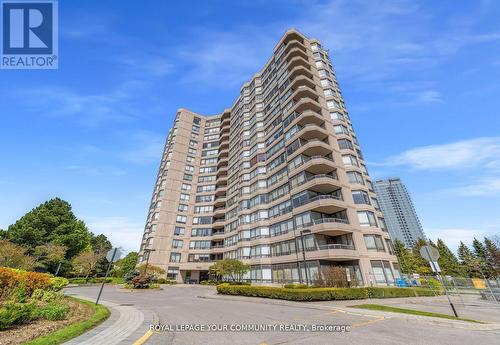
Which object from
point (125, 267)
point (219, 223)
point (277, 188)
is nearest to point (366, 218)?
point (277, 188)

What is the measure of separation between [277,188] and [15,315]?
3620cm

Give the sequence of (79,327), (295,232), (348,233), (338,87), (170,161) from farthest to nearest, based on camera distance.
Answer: (170,161), (338,87), (295,232), (348,233), (79,327)

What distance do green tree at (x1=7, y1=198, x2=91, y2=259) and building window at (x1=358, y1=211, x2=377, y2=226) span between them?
57.6 meters

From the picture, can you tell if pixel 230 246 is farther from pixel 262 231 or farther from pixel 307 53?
pixel 307 53

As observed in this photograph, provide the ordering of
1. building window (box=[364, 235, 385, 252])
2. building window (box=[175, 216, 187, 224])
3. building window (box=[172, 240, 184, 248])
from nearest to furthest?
building window (box=[364, 235, 385, 252]) < building window (box=[172, 240, 184, 248]) < building window (box=[175, 216, 187, 224])

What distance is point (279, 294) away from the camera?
20.6 m

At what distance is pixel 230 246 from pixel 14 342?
143 feet

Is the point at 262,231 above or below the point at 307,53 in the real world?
below

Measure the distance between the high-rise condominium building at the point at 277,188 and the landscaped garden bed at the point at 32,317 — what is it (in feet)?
63.6

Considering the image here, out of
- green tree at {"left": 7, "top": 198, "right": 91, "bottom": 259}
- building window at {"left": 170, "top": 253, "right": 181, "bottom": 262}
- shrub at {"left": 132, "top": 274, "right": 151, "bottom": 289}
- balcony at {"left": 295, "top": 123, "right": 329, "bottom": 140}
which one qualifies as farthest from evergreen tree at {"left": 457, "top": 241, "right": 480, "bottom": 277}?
green tree at {"left": 7, "top": 198, "right": 91, "bottom": 259}

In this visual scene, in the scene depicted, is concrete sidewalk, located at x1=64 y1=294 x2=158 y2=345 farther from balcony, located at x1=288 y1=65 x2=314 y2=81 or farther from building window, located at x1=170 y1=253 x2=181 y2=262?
building window, located at x1=170 y1=253 x2=181 y2=262

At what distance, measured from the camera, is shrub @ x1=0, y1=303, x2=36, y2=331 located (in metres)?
7.49

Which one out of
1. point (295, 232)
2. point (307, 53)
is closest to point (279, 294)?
point (295, 232)

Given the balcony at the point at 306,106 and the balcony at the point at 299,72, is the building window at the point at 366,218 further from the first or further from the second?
the balcony at the point at 299,72
